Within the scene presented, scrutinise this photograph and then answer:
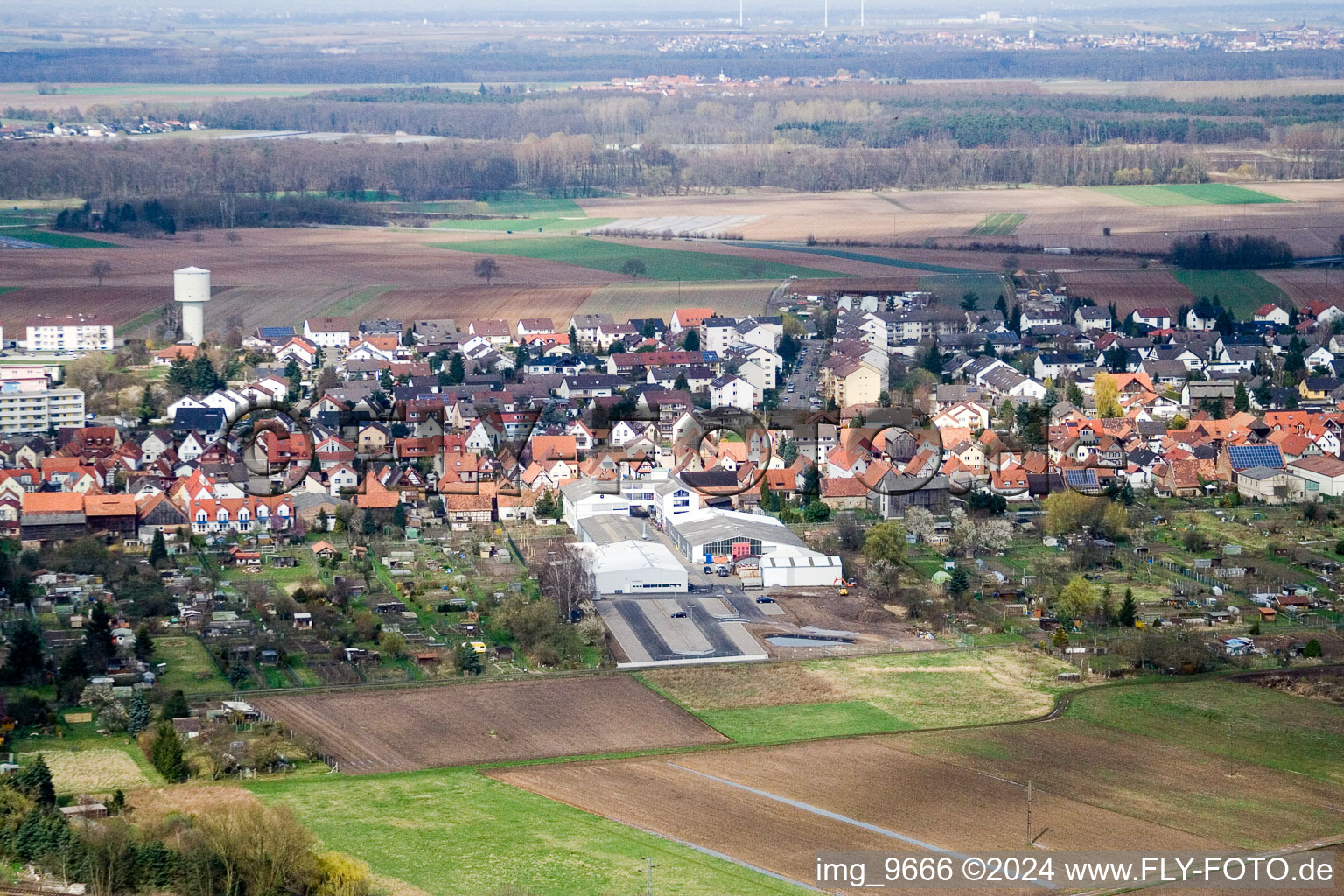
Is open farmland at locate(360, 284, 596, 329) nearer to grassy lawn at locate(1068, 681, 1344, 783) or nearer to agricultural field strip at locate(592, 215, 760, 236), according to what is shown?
agricultural field strip at locate(592, 215, 760, 236)

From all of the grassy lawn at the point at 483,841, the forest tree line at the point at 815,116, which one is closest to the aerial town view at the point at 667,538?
the grassy lawn at the point at 483,841

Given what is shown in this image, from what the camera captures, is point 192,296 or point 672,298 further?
point 672,298

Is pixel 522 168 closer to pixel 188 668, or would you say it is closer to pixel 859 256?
pixel 859 256

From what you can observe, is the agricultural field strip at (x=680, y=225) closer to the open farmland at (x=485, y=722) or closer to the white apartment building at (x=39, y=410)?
the white apartment building at (x=39, y=410)

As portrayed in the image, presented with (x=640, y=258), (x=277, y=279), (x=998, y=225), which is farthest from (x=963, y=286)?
(x=277, y=279)

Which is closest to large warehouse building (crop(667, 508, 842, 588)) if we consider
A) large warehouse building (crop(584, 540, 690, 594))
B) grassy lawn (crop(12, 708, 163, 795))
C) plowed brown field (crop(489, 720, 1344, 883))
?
large warehouse building (crop(584, 540, 690, 594))
